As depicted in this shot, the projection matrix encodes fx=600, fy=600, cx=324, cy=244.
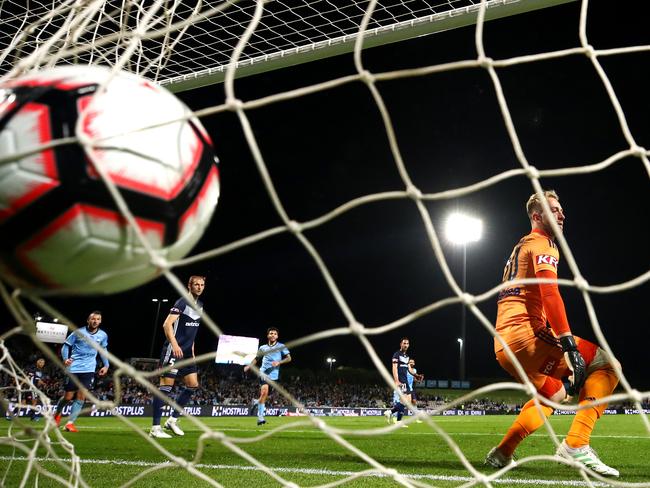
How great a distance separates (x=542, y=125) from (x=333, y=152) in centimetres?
863

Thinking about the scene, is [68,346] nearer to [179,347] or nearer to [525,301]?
[179,347]

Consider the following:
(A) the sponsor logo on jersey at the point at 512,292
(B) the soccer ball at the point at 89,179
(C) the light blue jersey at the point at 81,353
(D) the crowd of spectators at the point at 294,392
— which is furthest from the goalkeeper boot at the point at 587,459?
(D) the crowd of spectators at the point at 294,392

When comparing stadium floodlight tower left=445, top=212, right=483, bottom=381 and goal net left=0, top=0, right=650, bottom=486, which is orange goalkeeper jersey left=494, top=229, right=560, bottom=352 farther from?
stadium floodlight tower left=445, top=212, right=483, bottom=381

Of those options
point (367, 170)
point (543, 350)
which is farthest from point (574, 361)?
point (367, 170)

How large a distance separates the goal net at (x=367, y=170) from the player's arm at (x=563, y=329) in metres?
0.47

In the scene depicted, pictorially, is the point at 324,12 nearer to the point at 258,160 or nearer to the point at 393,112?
the point at 258,160

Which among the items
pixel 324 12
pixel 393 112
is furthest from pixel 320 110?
pixel 324 12

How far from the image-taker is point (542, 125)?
24.6m

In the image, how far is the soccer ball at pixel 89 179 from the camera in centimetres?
134

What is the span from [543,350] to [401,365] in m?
9.09

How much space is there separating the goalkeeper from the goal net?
0.40 metres

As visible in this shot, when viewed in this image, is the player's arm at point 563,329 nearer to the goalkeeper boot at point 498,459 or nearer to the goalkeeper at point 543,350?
the goalkeeper at point 543,350

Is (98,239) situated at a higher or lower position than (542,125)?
lower

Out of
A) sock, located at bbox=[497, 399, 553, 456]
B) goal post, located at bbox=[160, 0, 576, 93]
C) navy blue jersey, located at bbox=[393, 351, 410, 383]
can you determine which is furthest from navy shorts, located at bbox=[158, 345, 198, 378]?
navy blue jersey, located at bbox=[393, 351, 410, 383]
